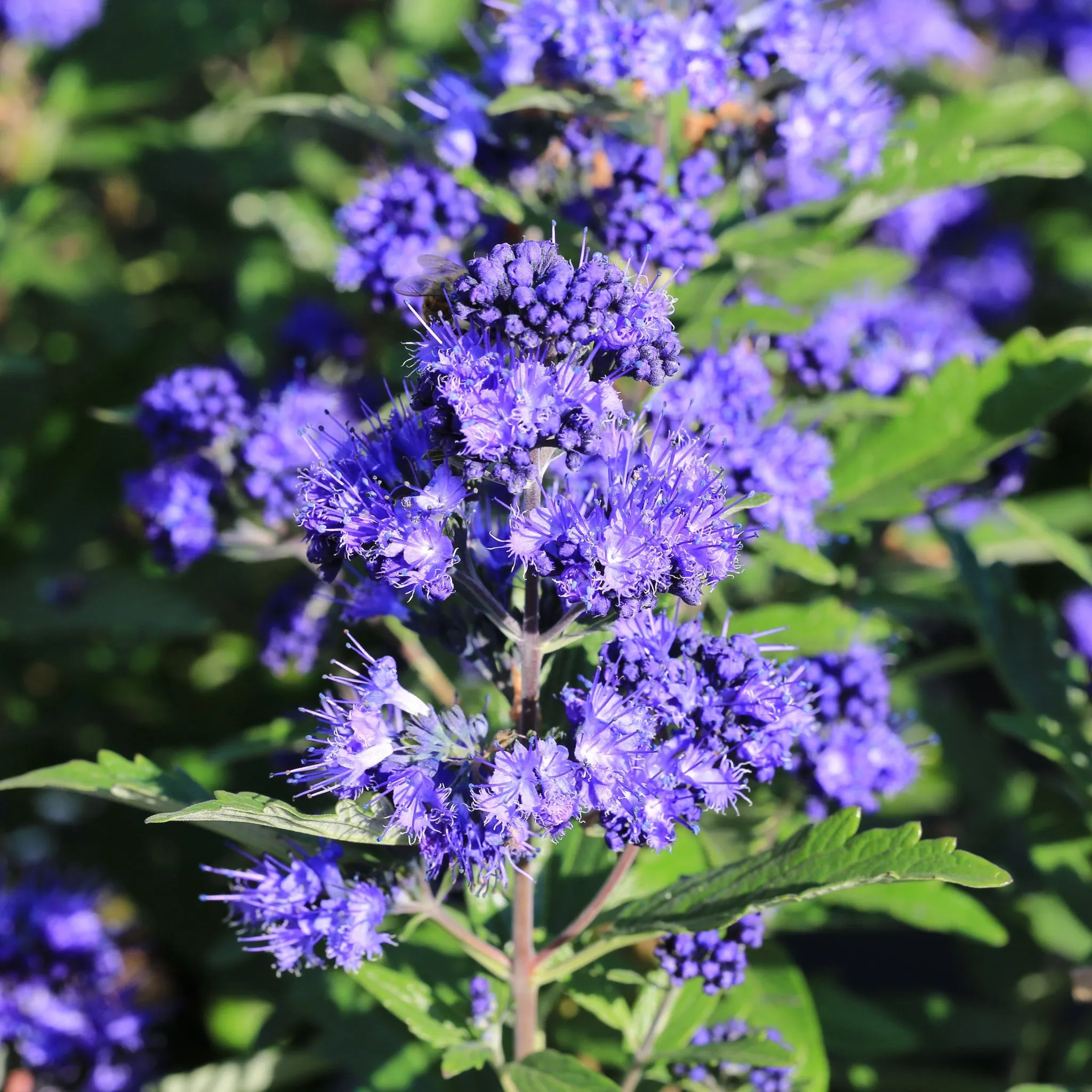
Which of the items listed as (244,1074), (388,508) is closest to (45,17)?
(388,508)

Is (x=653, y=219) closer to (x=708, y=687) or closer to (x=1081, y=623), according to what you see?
(x=708, y=687)

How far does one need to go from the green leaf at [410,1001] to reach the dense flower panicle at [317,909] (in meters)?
0.10

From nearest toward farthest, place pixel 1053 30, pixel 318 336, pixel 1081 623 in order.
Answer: pixel 318 336, pixel 1081 623, pixel 1053 30

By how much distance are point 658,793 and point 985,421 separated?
4.42 feet

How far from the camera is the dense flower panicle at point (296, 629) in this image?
2.39 meters

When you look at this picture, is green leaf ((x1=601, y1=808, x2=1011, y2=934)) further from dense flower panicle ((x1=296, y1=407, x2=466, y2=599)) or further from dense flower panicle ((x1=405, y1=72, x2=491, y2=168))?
dense flower panicle ((x1=405, y1=72, x2=491, y2=168))

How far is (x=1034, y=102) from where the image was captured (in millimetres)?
2902

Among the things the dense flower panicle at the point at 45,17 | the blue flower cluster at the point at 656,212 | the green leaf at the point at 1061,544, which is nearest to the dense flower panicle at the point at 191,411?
the blue flower cluster at the point at 656,212

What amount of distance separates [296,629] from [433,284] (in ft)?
3.00

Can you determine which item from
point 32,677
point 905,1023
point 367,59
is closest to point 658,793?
point 905,1023

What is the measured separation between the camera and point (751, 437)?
6.75 feet

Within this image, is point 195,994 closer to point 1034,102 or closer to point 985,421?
point 985,421

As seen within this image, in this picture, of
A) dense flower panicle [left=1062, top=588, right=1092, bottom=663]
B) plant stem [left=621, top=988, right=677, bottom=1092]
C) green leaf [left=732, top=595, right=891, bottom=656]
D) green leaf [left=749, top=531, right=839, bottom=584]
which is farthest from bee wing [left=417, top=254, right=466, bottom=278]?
dense flower panicle [left=1062, top=588, right=1092, bottom=663]

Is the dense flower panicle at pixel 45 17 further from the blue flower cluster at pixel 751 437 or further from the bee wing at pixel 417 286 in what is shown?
the blue flower cluster at pixel 751 437
